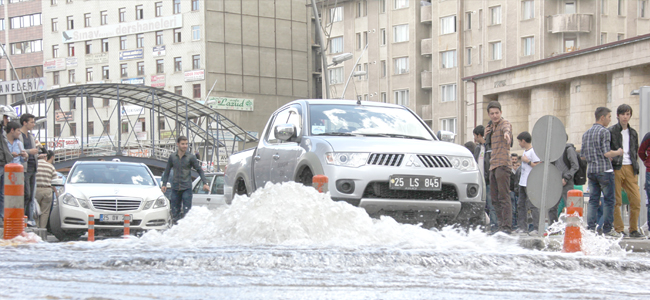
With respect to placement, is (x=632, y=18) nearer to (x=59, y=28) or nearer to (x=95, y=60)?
(x=95, y=60)

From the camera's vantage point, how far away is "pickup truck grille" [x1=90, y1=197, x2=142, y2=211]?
48.7ft

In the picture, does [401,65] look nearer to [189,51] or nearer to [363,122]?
[189,51]

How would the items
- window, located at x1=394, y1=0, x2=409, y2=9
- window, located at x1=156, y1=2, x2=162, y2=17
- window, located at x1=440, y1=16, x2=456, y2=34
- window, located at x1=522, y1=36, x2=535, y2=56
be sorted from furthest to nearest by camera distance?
window, located at x1=156, y1=2, x2=162, y2=17, window, located at x1=394, y1=0, x2=409, y2=9, window, located at x1=440, y1=16, x2=456, y2=34, window, located at x1=522, y1=36, x2=535, y2=56

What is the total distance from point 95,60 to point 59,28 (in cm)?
590

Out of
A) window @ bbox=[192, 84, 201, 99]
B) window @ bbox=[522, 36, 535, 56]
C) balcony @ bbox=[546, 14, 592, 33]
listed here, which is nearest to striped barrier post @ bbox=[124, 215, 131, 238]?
balcony @ bbox=[546, 14, 592, 33]

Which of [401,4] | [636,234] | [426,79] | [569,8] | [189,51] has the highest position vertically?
[401,4]

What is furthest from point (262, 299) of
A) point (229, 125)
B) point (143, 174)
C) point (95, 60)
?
point (95, 60)

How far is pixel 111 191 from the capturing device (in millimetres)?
15172

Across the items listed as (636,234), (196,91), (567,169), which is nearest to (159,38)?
(196,91)

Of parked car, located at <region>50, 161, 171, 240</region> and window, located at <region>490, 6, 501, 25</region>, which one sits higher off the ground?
window, located at <region>490, 6, 501, 25</region>

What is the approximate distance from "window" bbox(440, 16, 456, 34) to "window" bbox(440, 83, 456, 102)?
12.0 ft

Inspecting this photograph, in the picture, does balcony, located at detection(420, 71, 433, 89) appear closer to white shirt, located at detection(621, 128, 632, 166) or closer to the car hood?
the car hood

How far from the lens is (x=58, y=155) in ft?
171

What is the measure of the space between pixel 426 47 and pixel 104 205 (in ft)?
158
